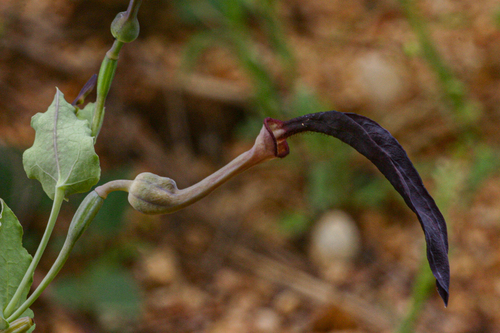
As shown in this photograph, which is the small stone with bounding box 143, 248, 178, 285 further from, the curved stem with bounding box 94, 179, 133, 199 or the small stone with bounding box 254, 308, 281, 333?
the curved stem with bounding box 94, 179, 133, 199

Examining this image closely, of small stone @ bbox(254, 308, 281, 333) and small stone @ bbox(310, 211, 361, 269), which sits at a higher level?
small stone @ bbox(310, 211, 361, 269)

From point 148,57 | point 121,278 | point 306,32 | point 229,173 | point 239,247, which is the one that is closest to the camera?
point 229,173

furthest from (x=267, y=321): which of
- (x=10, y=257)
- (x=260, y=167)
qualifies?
(x=10, y=257)

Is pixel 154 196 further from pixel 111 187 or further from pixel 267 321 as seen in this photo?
pixel 267 321

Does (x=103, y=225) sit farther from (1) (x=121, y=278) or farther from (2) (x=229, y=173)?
(2) (x=229, y=173)

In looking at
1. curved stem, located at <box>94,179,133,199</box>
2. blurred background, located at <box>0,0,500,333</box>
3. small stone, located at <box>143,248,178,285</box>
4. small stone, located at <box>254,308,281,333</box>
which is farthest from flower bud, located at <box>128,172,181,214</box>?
small stone, located at <box>143,248,178,285</box>

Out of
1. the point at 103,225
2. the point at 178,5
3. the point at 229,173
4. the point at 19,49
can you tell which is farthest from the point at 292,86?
the point at 229,173

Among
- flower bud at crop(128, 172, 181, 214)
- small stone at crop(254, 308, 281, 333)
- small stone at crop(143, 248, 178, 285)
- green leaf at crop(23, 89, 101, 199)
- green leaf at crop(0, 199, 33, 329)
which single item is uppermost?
green leaf at crop(23, 89, 101, 199)
